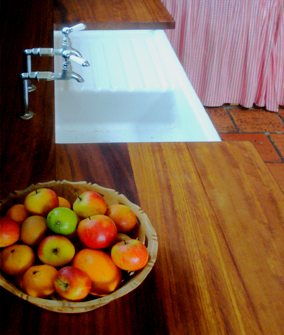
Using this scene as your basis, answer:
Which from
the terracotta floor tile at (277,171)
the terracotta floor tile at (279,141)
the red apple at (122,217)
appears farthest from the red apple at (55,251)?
the terracotta floor tile at (279,141)

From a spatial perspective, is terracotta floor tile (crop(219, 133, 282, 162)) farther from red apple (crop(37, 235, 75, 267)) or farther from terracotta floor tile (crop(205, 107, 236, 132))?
red apple (crop(37, 235, 75, 267))

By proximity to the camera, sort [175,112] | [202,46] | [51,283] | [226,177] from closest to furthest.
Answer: [51,283]
[226,177]
[175,112]
[202,46]

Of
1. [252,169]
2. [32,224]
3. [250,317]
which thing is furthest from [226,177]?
[32,224]

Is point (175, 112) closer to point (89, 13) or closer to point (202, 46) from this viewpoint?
point (89, 13)

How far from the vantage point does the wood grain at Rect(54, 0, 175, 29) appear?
1600mm

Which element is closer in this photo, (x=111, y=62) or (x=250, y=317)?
(x=250, y=317)

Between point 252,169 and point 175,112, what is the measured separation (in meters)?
0.69

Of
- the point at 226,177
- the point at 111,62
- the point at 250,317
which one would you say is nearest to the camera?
the point at 250,317

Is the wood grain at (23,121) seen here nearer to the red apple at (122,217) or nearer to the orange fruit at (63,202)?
the orange fruit at (63,202)

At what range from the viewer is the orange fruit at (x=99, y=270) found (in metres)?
0.56

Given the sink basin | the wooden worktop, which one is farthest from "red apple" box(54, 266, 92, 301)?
the sink basin

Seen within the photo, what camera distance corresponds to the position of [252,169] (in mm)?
1008

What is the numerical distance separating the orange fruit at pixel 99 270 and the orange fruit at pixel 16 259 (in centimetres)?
8

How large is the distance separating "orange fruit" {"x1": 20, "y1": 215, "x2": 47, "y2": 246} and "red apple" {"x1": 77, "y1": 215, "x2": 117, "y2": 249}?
65mm
